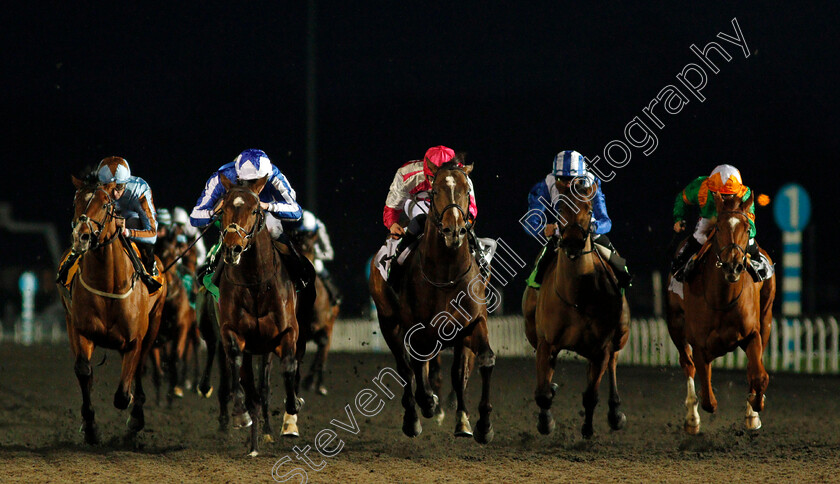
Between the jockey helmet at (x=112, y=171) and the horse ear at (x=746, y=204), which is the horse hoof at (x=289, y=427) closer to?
the jockey helmet at (x=112, y=171)

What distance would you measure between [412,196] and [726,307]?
10.00 feet

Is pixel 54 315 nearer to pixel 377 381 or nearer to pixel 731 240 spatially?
pixel 377 381

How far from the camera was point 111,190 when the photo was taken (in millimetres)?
8648

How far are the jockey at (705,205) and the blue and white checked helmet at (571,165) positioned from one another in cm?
129

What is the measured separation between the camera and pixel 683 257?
949 centimetres

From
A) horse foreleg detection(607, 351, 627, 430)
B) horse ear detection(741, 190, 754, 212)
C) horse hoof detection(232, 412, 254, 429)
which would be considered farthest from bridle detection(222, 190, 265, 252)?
horse ear detection(741, 190, 754, 212)

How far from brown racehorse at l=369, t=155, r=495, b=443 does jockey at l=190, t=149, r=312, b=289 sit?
1.03 metres

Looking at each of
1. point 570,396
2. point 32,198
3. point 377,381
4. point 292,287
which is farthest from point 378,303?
point 32,198

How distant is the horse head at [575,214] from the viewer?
7.87 meters

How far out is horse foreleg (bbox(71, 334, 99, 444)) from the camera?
8609mm

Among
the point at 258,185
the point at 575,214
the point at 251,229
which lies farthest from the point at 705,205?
the point at 251,229

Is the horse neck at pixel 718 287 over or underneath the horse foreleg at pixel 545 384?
over

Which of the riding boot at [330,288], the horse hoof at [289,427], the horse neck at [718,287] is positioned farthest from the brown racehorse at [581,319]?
the riding boot at [330,288]

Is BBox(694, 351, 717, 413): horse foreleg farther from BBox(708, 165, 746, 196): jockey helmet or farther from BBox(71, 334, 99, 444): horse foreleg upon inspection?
BBox(71, 334, 99, 444): horse foreleg
